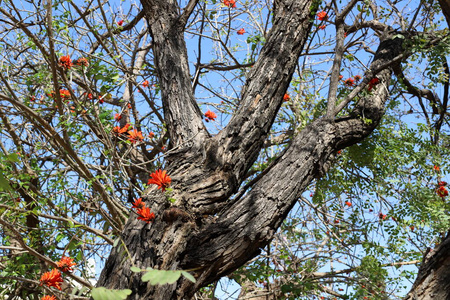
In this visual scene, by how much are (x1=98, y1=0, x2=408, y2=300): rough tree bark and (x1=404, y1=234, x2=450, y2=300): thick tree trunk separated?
762 millimetres

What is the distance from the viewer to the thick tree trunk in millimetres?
2215

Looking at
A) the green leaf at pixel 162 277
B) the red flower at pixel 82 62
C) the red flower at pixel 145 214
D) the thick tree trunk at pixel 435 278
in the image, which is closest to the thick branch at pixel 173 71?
the red flower at pixel 82 62

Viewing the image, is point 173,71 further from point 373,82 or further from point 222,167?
point 373,82

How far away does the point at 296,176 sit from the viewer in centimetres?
246

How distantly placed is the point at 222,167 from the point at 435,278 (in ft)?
4.11

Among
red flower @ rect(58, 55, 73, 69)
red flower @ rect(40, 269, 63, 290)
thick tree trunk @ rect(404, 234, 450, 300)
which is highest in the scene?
red flower @ rect(58, 55, 73, 69)

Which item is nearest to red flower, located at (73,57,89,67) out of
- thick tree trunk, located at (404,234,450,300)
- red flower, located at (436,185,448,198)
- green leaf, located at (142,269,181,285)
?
green leaf, located at (142,269,181,285)

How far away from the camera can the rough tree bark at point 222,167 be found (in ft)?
7.06

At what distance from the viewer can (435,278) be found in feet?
7.36

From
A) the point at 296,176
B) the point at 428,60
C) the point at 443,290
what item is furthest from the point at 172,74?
the point at 443,290

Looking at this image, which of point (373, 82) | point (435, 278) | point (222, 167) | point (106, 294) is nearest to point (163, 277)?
point (106, 294)

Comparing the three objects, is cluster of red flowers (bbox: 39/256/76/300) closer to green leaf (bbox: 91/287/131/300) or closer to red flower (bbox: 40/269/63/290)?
red flower (bbox: 40/269/63/290)

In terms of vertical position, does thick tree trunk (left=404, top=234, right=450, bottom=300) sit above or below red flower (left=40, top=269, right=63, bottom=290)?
above

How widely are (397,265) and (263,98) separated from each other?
7.00 feet
